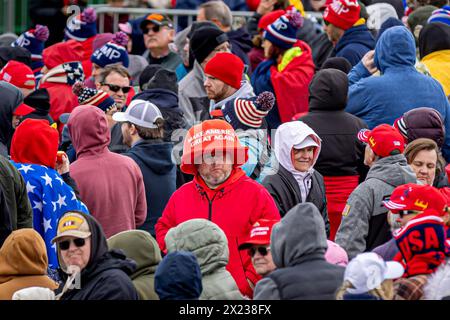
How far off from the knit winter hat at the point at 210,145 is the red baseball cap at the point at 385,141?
1074mm

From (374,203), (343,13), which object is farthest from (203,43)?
(374,203)

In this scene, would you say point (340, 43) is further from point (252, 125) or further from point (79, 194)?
point (79, 194)

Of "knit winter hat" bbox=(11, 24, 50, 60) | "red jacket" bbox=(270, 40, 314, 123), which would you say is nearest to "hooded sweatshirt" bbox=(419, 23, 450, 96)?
"red jacket" bbox=(270, 40, 314, 123)

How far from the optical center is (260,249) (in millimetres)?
7617

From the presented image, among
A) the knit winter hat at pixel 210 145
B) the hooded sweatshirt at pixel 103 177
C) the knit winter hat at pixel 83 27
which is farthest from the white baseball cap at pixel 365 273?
the knit winter hat at pixel 83 27

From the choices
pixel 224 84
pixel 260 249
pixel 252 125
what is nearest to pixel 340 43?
pixel 224 84

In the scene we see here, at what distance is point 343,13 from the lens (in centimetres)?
1256

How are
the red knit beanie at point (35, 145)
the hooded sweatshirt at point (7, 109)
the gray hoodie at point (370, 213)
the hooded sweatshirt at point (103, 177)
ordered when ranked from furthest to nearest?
the hooded sweatshirt at point (7, 109)
the hooded sweatshirt at point (103, 177)
the red knit beanie at point (35, 145)
the gray hoodie at point (370, 213)

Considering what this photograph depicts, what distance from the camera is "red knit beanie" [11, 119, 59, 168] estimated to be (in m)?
8.92

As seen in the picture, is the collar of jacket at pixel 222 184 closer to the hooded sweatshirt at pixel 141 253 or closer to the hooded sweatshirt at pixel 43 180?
the hooded sweatshirt at pixel 141 253

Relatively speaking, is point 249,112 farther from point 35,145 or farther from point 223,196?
point 35,145

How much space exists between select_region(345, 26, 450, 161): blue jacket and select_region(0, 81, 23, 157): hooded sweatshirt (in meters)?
2.77

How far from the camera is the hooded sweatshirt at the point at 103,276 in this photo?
7125 mm

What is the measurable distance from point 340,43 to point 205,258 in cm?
573
